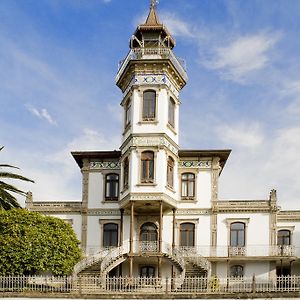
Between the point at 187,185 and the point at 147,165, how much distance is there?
161 inches

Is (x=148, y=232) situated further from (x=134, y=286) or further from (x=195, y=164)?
→ (x=134, y=286)

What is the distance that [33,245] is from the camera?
3597 cm

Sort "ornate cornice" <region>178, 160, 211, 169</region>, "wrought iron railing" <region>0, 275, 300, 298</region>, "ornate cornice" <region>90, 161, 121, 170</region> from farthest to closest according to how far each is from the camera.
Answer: "ornate cornice" <region>90, 161, 121, 170</region> < "ornate cornice" <region>178, 160, 211, 169</region> < "wrought iron railing" <region>0, 275, 300, 298</region>

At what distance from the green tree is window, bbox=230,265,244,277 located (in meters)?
10.9

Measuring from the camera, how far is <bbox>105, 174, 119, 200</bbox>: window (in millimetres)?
44781

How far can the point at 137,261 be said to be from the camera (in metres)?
42.3

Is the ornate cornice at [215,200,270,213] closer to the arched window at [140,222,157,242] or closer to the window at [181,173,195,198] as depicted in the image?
the window at [181,173,195,198]

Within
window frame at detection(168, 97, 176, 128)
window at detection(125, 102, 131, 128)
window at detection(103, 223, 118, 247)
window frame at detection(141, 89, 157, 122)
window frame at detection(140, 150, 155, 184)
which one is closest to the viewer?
window frame at detection(140, 150, 155, 184)

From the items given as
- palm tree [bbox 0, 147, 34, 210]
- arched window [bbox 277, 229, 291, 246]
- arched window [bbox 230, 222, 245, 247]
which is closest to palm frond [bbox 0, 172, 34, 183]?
palm tree [bbox 0, 147, 34, 210]

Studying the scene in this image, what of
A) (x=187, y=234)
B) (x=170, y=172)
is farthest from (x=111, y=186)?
(x=187, y=234)

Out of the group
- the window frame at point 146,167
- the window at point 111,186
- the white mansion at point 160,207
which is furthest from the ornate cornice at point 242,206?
the window at point 111,186

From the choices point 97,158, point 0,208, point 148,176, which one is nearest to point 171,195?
point 148,176

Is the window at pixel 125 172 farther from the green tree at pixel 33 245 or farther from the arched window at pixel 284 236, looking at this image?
the arched window at pixel 284 236

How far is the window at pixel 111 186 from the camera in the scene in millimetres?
44781
